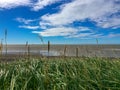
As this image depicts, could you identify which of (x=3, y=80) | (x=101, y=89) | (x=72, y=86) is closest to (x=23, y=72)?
(x=3, y=80)

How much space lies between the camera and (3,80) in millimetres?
5203

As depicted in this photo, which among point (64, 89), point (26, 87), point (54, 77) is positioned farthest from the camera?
point (54, 77)

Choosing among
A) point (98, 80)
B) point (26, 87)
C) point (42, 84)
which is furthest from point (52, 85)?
point (98, 80)

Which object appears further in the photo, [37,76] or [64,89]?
[37,76]

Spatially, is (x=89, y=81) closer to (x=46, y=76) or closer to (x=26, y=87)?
(x=46, y=76)

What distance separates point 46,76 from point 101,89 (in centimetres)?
105

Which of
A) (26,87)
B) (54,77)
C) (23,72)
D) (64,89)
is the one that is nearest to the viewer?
(64,89)

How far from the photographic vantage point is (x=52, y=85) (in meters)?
4.74

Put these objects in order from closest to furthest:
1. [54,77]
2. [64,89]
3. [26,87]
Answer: [64,89]
[26,87]
[54,77]

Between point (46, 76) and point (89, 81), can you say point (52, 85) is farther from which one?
point (89, 81)

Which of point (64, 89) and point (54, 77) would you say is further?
point (54, 77)

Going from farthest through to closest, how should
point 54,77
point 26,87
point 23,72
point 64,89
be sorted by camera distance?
point 23,72 < point 54,77 < point 26,87 < point 64,89

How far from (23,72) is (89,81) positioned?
1519mm

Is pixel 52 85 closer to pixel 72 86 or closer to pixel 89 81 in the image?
pixel 72 86
